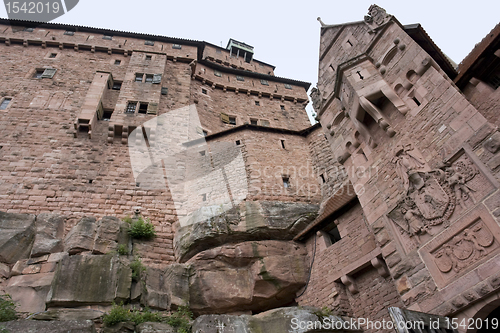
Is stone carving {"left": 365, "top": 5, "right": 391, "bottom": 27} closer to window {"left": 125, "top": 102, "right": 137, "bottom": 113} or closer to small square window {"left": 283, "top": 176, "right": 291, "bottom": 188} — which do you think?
small square window {"left": 283, "top": 176, "right": 291, "bottom": 188}

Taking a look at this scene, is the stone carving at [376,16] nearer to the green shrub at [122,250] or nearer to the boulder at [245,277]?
the boulder at [245,277]

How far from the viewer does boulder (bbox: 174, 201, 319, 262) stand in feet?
36.9

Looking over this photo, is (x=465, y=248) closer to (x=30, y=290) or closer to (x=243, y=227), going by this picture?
(x=243, y=227)

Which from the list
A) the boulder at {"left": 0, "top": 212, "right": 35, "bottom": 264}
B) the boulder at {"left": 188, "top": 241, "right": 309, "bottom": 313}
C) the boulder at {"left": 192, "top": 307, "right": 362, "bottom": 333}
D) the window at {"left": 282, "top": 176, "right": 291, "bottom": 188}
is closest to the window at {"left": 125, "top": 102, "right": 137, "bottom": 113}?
the boulder at {"left": 0, "top": 212, "right": 35, "bottom": 264}

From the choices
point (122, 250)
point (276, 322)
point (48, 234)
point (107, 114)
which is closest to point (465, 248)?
point (276, 322)

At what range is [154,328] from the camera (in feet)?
25.8

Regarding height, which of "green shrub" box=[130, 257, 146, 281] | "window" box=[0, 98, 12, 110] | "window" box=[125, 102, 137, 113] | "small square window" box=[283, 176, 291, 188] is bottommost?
"green shrub" box=[130, 257, 146, 281]

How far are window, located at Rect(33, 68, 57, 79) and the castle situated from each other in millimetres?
87

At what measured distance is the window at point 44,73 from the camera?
18594mm

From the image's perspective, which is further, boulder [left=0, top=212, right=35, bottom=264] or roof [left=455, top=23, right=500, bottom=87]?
boulder [left=0, top=212, right=35, bottom=264]

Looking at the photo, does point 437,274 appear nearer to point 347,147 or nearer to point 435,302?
point 435,302

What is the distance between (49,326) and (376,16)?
1197 centimetres

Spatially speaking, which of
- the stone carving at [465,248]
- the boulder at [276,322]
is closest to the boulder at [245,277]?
the boulder at [276,322]

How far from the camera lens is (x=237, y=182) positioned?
552 inches
